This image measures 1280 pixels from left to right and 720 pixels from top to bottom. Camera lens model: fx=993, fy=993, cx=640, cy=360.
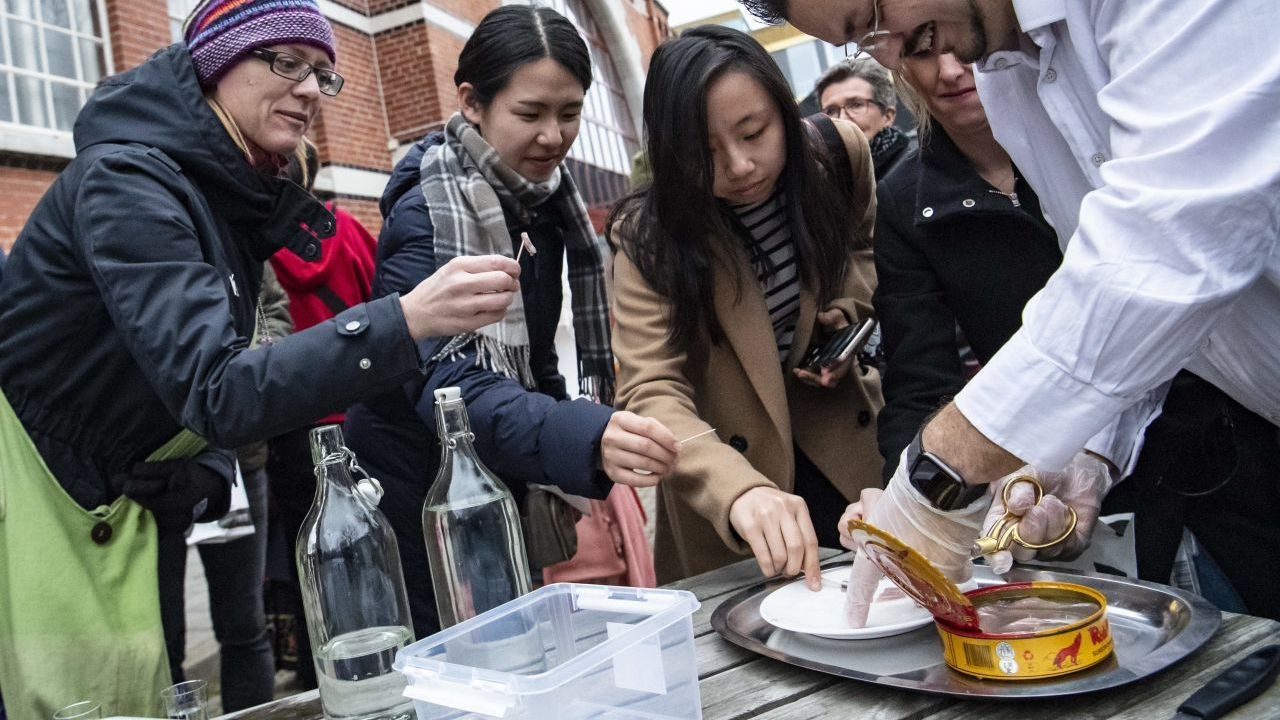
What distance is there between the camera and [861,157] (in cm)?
218

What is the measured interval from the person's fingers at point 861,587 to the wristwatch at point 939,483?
12 centimetres

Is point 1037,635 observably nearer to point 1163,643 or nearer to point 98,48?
point 1163,643

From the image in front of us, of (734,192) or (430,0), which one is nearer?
(734,192)

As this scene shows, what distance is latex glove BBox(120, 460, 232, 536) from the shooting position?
5.15ft

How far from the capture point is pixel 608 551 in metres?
2.22

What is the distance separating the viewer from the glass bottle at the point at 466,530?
116cm

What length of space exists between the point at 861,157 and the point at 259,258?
1.27 m

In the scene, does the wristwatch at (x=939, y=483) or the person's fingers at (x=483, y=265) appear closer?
the wristwatch at (x=939, y=483)

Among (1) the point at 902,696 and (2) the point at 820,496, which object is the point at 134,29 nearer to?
(2) the point at 820,496

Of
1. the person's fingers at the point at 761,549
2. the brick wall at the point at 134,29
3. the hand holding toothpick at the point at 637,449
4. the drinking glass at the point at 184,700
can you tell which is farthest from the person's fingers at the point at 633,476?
the brick wall at the point at 134,29

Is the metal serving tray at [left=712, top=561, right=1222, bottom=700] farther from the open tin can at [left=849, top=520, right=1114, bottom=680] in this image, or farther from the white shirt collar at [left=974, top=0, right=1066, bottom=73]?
the white shirt collar at [left=974, top=0, right=1066, bottom=73]

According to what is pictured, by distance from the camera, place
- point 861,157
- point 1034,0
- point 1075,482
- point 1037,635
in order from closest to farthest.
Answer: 1. point 1037,635
2. point 1034,0
3. point 1075,482
4. point 861,157

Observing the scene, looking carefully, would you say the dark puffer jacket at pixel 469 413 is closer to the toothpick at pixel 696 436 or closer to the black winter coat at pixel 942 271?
the toothpick at pixel 696 436

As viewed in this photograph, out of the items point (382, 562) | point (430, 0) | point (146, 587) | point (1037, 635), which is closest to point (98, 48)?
point (430, 0)
